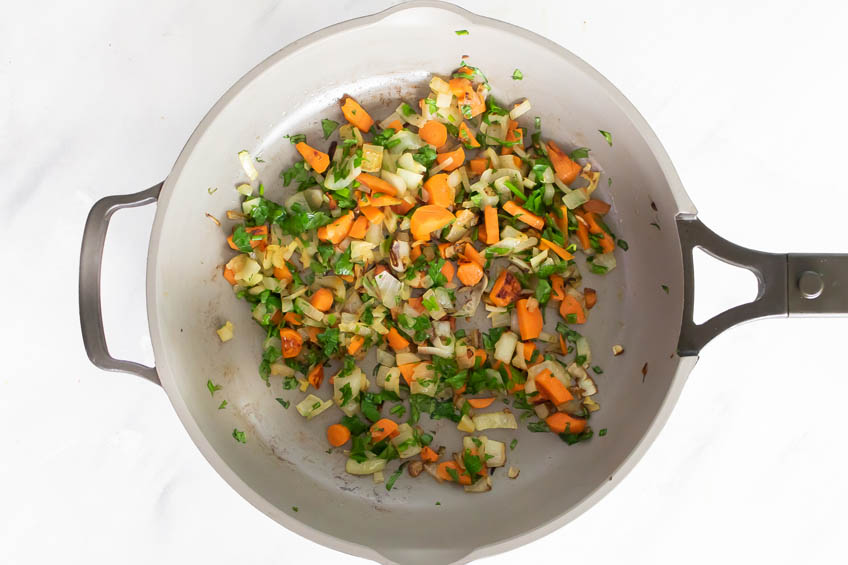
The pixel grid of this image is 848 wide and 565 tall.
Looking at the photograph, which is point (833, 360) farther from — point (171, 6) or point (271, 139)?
point (171, 6)

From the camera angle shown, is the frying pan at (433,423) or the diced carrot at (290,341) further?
the diced carrot at (290,341)

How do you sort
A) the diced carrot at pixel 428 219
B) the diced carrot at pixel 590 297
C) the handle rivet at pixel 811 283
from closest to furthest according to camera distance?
1. the handle rivet at pixel 811 283
2. the diced carrot at pixel 428 219
3. the diced carrot at pixel 590 297

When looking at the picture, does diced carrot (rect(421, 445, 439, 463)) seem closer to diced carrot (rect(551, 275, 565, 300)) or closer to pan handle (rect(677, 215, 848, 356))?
diced carrot (rect(551, 275, 565, 300))

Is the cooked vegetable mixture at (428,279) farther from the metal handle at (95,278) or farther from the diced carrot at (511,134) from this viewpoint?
the metal handle at (95,278)

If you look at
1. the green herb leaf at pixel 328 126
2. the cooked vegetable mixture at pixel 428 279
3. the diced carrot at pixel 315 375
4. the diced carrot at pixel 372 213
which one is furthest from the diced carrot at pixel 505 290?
the green herb leaf at pixel 328 126

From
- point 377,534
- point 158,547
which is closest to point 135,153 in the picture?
point 158,547

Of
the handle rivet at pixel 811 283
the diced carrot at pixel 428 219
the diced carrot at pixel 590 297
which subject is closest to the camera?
the handle rivet at pixel 811 283

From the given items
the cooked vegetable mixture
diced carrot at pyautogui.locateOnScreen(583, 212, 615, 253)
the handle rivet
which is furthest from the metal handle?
the handle rivet
